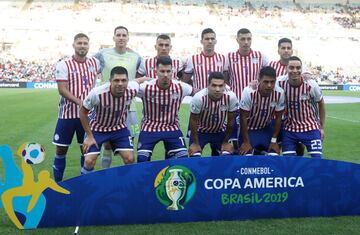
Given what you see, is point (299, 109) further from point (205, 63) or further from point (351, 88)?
point (351, 88)

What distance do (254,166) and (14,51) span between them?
44.8 metres

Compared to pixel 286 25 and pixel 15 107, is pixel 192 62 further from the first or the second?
pixel 286 25

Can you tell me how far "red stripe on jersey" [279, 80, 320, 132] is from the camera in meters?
5.81

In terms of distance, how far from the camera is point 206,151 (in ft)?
30.4

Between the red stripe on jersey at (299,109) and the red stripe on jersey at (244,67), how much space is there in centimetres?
68

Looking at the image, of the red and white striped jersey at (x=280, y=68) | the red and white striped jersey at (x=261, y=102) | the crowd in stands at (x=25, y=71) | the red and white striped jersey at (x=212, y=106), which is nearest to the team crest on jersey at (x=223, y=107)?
the red and white striped jersey at (x=212, y=106)

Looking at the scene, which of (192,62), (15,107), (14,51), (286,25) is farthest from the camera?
(286,25)

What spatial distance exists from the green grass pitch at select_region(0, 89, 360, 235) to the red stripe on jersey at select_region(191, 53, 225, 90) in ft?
7.32

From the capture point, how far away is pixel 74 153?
29.4 ft

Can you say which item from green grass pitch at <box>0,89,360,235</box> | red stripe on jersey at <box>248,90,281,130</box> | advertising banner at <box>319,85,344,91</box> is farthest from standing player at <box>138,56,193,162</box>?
advertising banner at <box>319,85,344,91</box>

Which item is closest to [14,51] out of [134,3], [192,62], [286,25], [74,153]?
[134,3]

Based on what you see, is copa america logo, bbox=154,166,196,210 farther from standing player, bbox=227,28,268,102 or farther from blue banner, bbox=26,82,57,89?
blue banner, bbox=26,82,57,89

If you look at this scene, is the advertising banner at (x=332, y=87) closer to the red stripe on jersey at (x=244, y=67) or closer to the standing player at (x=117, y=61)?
the red stripe on jersey at (x=244, y=67)

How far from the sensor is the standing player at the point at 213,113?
17.9 ft
